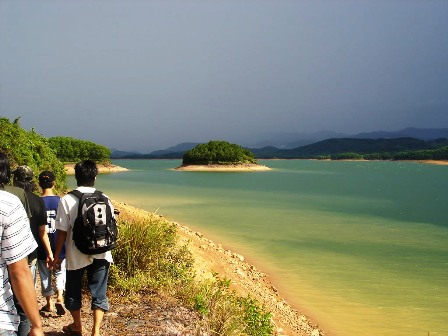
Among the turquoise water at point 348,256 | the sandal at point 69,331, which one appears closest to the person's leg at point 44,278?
the sandal at point 69,331

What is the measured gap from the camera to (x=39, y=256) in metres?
5.81

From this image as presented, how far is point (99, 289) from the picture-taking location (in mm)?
5066

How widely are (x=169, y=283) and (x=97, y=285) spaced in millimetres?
2225

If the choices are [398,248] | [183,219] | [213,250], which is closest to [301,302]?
[213,250]

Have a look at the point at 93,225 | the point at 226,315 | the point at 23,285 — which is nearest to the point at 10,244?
the point at 23,285

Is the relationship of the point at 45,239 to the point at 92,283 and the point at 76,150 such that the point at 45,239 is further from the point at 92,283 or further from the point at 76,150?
the point at 76,150

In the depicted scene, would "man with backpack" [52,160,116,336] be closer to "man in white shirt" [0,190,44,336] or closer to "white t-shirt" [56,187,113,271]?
"white t-shirt" [56,187,113,271]

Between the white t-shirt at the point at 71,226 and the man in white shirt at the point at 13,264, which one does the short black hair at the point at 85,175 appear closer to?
the white t-shirt at the point at 71,226

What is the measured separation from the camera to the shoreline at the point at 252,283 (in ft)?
29.5

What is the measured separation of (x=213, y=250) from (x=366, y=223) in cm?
1432

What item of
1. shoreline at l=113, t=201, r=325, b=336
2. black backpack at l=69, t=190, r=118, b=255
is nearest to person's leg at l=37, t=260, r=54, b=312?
black backpack at l=69, t=190, r=118, b=255

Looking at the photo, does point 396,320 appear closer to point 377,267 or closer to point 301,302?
point 301,302

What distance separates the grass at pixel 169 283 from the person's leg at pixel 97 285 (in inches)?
57.0

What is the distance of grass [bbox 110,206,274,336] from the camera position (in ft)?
20.6
